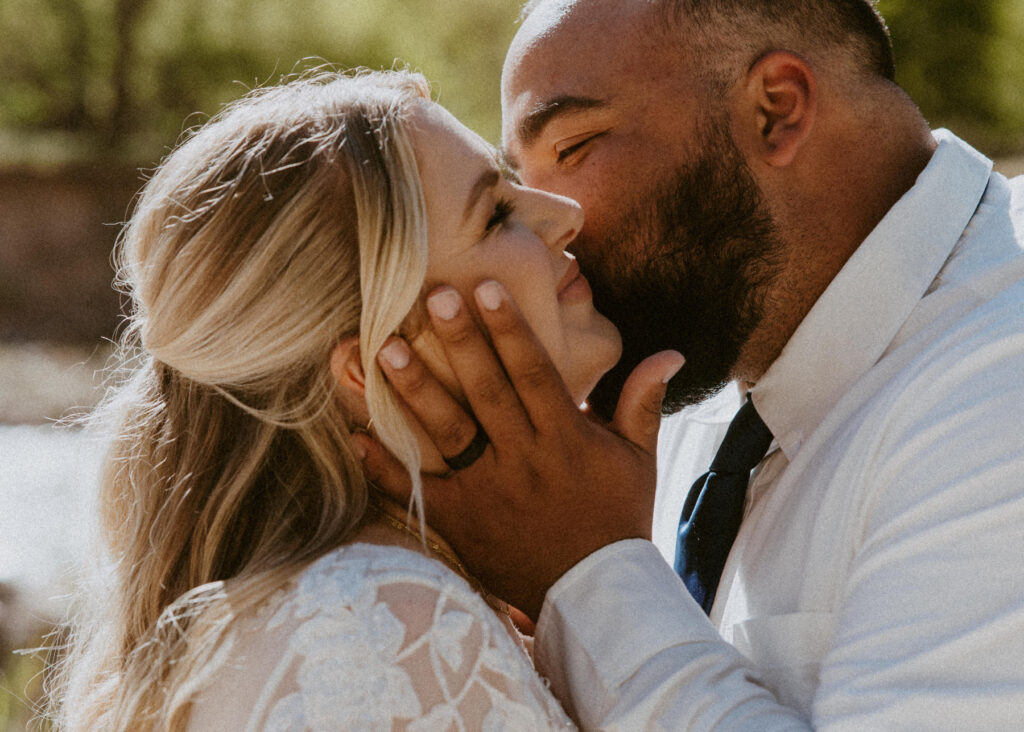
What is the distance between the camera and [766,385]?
2469 millimetres

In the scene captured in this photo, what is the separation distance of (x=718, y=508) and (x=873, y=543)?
0.59 meters

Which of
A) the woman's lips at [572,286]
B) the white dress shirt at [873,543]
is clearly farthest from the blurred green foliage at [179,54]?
the white dress shirt at [873,543]

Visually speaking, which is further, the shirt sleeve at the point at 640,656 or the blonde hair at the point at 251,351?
the blonde hair at the point at 251,351

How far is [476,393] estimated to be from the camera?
201 cm

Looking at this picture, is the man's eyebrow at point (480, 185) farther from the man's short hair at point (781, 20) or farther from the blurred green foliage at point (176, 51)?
the blurred green foliage at point (176, 51)

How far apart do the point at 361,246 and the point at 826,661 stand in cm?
106

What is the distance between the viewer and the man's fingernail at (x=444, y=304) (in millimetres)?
1959

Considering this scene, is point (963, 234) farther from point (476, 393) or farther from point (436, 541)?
point (436, 541)

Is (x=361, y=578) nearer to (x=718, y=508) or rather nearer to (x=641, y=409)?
(x=641, y=409)

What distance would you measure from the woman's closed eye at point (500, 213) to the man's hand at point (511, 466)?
0.46ft

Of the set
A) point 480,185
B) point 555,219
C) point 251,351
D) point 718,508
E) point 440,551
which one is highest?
point 480,185

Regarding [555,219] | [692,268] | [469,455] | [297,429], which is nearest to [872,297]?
[692,268]

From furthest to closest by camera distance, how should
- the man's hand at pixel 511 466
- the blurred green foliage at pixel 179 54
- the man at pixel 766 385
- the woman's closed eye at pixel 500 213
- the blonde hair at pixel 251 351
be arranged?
the blurred green foliage at pixel 179 54
the woman's closed eye at pixel 500 213
the man's hand at pixel 511 466
the blonde hair at pixel 251 351
the man at pixel 766 385

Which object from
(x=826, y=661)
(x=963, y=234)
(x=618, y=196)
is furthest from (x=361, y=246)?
(x=963, y=234)
